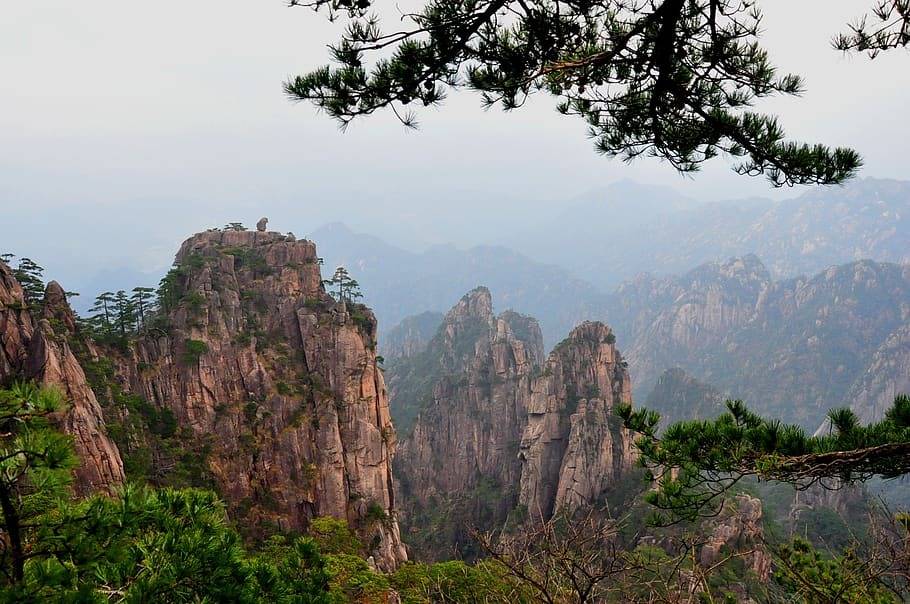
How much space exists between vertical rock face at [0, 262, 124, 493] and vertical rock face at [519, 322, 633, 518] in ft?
100

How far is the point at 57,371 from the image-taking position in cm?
1523

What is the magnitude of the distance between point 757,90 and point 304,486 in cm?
2412

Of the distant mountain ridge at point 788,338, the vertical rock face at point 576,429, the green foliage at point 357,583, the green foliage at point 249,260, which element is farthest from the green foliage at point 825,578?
the distant mountain ridge at point 788,338

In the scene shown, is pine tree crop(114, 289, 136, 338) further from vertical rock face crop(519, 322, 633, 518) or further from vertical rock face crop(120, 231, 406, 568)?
vertical rock face crop(519, 322, 633, 518)

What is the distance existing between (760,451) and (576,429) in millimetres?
39063

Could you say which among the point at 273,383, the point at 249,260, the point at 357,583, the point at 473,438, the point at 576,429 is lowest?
the point at 473,438

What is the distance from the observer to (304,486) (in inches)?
929

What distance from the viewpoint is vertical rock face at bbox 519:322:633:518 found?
40000 millimetres

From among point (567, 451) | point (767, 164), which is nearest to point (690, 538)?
point (767, 164)

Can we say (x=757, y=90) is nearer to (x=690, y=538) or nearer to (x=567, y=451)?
(x=690, y=538)

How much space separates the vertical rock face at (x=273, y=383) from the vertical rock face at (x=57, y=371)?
548 centimetres

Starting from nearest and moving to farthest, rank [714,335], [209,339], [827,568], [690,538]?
1. [690,538]
2. [827,568]
3. [209,339]
4. [714,335]

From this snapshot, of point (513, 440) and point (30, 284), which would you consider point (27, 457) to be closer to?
point (30, 284)

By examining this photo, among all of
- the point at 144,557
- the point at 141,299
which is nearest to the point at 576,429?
the point at 141,299
